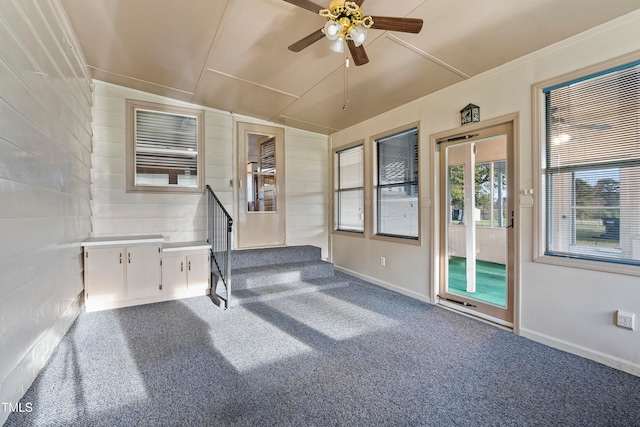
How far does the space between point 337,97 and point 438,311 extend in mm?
3040

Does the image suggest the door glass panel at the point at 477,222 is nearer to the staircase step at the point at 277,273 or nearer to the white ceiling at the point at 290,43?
the white ceiling at the point at 290,43

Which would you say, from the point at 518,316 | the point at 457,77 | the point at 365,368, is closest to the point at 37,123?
the point at 365,368

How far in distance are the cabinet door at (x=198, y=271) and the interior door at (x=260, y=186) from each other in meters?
0.87

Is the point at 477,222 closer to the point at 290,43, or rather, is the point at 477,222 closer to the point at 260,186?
the point at 290,43

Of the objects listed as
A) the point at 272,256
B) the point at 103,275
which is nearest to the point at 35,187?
the point at 103,275

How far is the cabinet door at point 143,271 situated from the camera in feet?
11.3

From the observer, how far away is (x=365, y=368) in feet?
7.05

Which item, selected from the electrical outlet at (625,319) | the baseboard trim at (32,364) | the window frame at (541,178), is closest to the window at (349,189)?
the window frame at (541,178)

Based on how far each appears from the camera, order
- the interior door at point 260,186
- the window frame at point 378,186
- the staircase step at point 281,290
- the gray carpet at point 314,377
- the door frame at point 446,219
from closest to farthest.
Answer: the gray carpet at point 314,377
the door frame at point 446,219
the staircase step at point 281,290
the window frame at point 378,186
the interior door at point 260,186

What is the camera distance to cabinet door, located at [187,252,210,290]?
3809 millimetres

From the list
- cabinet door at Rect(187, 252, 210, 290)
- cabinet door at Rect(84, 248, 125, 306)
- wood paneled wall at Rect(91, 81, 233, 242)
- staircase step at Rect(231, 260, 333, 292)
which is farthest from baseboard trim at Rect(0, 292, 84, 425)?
staircase step at Rect(231, 260, 333, 292)

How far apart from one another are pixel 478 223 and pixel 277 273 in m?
2.75

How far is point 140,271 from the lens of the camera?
3.49m

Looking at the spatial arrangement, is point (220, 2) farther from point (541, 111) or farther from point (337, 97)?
point (541, 111)
